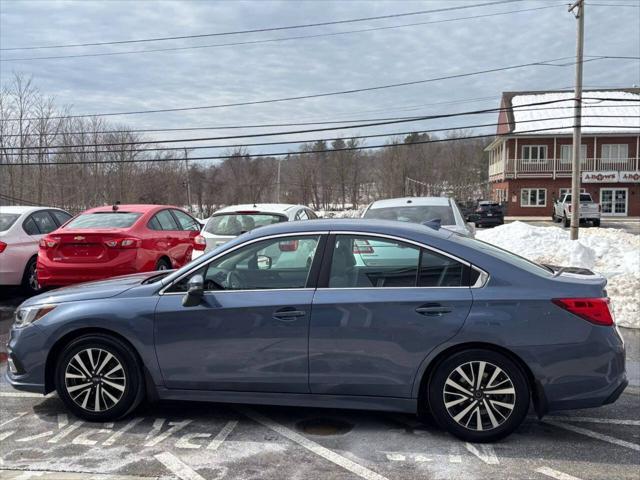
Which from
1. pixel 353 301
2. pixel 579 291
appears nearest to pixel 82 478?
pixel 353 301

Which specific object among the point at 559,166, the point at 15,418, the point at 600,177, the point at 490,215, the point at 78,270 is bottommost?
the point at 15,418

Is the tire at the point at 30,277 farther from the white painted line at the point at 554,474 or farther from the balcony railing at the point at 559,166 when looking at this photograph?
the balcony railing at the point at 559,166

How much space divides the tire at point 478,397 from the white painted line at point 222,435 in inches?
59.2

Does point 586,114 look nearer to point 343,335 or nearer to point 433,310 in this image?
point 433,310

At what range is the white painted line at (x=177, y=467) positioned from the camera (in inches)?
134

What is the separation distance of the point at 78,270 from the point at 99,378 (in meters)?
4.37

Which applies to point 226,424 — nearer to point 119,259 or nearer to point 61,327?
point 61,327

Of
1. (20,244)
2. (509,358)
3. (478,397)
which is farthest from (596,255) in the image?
(20,244)

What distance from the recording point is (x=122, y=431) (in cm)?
409

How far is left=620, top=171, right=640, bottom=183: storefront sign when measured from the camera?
43344 mm

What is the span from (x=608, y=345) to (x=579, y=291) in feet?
1.31

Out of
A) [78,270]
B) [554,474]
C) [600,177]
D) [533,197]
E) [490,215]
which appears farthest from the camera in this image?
[533,197]

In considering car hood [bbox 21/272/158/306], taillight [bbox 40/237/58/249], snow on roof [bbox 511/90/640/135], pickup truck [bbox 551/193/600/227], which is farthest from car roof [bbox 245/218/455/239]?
snow on roof [bbox 511/90/640/135]

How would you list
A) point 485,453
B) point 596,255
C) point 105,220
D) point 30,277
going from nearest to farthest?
1. point 485,453
2. point 105,220
3. point 30,277
4. point 596,255
